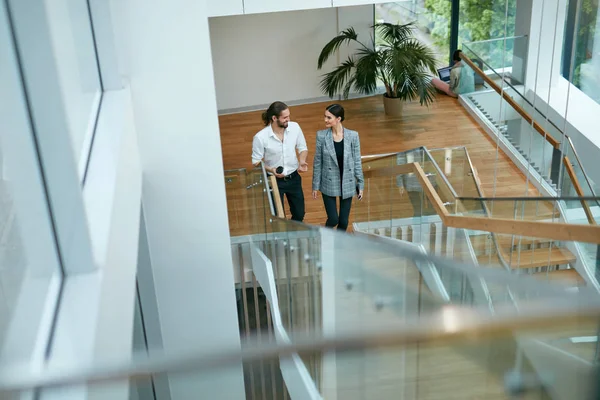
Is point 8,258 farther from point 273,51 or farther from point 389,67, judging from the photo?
point 273,51

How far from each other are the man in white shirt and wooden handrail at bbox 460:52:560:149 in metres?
3.55

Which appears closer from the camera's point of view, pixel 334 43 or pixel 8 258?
pixel 8 258

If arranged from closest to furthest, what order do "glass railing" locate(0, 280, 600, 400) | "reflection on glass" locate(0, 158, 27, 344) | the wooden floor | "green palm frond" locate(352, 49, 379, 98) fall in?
"glass railing" locate(0, 280, 600, 400) → "reflection on glass" locate(0, 158, 27, 344) → the wooden floor → "green palm frond" locate(352, 49, 379, 98)

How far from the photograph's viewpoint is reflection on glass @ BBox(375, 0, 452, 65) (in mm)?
14188

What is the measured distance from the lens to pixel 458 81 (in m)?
13.6

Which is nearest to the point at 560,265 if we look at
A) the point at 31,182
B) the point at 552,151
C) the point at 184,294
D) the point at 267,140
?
the point at 552,151

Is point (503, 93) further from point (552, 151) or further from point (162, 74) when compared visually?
point (162, 74)

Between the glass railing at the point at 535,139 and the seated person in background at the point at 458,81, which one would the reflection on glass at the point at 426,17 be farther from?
the glass railing at the point at 535,139

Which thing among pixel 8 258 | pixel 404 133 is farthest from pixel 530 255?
pixel 404 133

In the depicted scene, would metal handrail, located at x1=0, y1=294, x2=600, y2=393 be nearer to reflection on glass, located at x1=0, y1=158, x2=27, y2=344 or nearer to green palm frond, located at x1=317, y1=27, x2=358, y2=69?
reflection on glass, located at x1=0, y1=158, x2=27, y2=344

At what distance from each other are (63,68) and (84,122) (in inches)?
26.0

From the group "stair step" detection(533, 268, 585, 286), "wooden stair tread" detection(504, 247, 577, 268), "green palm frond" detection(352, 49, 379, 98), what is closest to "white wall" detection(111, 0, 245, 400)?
"wooden stair tread" detection(504, 247, 577, 268)

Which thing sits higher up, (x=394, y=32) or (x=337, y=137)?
(x=394, y=32)

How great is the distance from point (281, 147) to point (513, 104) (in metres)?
4.84
